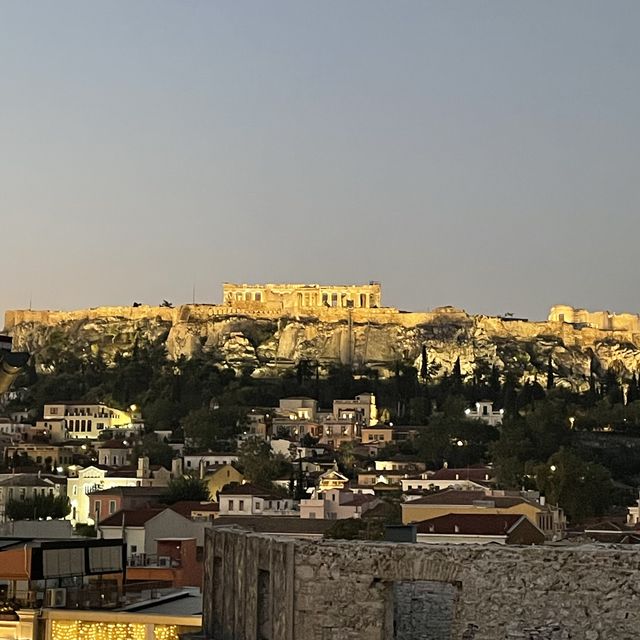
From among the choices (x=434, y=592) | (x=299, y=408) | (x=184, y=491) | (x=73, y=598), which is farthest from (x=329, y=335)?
(x=434, y=592)

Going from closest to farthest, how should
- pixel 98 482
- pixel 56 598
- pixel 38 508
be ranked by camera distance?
pixel 56 598 < pixel 38 508 < pixel 98 482

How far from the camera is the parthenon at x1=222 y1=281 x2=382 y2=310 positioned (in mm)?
168625

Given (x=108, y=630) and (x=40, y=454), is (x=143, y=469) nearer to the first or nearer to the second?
(x=40, y=454)

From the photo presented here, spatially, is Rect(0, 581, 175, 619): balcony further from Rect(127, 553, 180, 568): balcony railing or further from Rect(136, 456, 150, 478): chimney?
Rect(136, 456, 150, 478): chimney

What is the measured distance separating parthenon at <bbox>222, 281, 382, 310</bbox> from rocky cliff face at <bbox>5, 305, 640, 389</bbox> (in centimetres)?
519

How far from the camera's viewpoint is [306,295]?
556ft

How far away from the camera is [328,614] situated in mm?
12023

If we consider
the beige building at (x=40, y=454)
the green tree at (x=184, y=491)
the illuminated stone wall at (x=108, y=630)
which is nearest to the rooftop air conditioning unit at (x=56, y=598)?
the illuminated stone wall at (x=108, y=630)

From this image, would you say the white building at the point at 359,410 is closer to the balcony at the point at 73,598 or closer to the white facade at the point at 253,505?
the white facade at the point at 253,505

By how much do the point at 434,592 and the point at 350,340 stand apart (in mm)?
145811

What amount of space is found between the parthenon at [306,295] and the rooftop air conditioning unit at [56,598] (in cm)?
15146

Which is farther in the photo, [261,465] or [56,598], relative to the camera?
[261,465]

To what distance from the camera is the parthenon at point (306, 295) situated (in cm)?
16862

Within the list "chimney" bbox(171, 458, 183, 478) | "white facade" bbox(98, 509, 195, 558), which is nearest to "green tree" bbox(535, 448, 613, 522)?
"white facade" bbox(98, 509, 195, 558)
